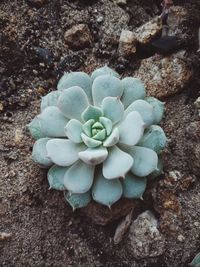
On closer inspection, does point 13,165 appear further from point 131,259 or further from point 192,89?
point 192,89

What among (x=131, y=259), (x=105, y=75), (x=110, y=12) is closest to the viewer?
(x=105, y=75)

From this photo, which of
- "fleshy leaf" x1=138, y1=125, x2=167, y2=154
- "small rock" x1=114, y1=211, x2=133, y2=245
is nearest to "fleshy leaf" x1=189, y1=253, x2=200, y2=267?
"small rock" x1=114, y1=211, x2=133, y2=245

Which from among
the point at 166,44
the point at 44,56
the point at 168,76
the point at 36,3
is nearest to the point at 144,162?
the point at 168,76

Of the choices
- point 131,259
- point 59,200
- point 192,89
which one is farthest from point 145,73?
point 131,259

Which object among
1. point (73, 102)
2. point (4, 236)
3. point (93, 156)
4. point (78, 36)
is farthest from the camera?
point (78, 36)

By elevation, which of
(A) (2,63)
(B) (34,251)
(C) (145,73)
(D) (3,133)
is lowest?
(B) (34,251)

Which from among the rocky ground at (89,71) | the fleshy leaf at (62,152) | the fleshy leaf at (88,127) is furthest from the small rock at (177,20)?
the fleshy leaf at (62,152)

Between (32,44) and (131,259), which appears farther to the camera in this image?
(32,44)

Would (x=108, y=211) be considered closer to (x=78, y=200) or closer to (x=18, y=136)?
(x=78, y=200)
